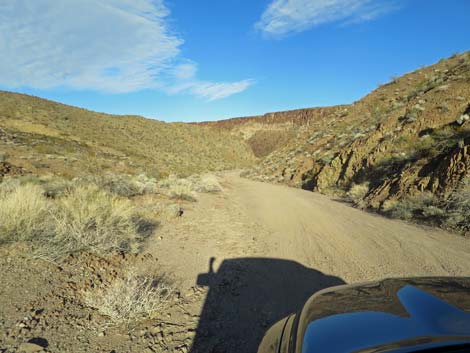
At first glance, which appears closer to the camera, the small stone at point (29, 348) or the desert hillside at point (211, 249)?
the small stone at point (29, 348)

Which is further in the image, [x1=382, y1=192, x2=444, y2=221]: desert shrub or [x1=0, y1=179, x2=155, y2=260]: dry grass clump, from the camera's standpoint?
[x1=382, y1=192, x2=444, y2=221]: desert shrub

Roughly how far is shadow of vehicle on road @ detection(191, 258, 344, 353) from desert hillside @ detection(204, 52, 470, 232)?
4.27m

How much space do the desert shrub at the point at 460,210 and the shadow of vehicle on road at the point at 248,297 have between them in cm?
369

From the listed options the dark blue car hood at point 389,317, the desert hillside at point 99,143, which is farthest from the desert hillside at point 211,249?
the desert hillside at point 99,143

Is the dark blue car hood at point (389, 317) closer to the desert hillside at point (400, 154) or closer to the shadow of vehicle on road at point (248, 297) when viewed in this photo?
the shadow of vehicle on road at point (248, 297)

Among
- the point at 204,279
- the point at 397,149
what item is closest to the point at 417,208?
the point at 397,149

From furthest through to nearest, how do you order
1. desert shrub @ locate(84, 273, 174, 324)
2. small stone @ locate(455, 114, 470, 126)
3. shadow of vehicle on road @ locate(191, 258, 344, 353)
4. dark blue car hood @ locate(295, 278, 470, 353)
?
1. small stone @ locate(455, 114, 470, 126)
2. desert shrub @ locate(84, 273, 174, 324)
3. shadow of vehicle on road @ locate(191, 258, 344, 353)
4. dark blue car hood @ locate(295, 278, 470, 353)

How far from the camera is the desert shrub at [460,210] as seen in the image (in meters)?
6.08

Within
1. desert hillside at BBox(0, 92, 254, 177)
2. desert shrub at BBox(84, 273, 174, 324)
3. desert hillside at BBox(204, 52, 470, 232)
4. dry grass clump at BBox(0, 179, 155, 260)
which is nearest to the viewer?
desert shrub at BBox(84, 273, 174, 324)

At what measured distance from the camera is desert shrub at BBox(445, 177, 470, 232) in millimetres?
6080

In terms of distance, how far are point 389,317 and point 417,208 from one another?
23.1ft

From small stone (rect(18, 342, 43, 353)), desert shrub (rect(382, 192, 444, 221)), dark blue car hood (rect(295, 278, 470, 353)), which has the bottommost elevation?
small stone (rect(18, 342, 43, 353))

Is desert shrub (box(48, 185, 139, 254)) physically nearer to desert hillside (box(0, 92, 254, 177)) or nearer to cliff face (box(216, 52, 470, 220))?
cliff face (box(216, 52, 470, 220))

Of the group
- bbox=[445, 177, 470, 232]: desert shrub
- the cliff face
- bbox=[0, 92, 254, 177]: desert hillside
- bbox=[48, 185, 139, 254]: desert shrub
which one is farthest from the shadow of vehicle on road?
bbox=[0, 92, 254, 177]: desert hillside
